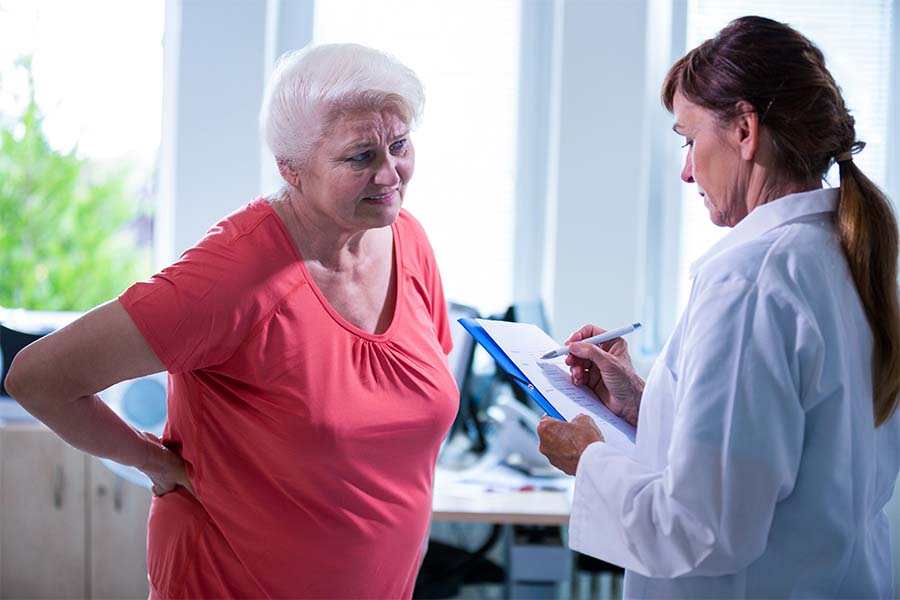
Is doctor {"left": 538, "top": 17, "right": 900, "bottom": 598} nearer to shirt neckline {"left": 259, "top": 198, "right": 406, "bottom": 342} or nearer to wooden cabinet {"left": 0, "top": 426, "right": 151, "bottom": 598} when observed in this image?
shirt neckline {"left": 259, "top": 198, "right": 406, "bottom": 342}

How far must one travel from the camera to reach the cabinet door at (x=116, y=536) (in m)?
3.08

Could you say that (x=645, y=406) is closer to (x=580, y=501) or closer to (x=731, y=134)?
(x=580, y=501)

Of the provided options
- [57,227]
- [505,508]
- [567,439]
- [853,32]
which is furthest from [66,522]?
[853,32]

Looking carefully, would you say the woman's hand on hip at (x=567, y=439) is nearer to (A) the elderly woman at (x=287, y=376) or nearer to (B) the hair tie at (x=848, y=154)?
(A) the elderly woman at (x=287, y=376)

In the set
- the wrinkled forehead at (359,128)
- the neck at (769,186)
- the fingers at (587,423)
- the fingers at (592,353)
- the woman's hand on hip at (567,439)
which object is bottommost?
the woman's hand on hip at (567,439)

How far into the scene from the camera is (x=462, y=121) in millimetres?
3666

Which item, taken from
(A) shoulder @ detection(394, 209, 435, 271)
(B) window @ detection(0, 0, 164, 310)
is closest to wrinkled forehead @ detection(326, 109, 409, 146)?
(A) shoulder @ detection(394, 209, 435, 271)

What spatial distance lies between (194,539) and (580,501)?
0.65m

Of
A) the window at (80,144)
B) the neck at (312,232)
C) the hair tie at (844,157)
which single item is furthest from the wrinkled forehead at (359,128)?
the window at (80,144)

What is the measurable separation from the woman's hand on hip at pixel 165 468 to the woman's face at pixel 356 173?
1.50 feet

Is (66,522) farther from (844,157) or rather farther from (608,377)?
(844,157)

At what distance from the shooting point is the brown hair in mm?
1089

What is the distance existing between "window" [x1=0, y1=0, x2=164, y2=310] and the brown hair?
3.06m

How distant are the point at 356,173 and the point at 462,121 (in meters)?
2.29
